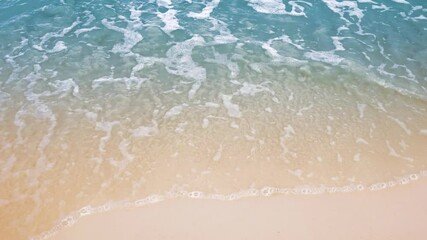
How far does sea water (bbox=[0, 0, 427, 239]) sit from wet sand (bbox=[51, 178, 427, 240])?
0.76 feet

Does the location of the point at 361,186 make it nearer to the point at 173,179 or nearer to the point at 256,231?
the point at 256,231

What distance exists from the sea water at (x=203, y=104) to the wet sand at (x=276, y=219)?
0.23 meters

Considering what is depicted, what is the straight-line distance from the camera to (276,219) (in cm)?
633

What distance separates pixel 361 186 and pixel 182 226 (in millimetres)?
3160

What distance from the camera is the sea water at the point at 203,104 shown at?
7051 millimetres

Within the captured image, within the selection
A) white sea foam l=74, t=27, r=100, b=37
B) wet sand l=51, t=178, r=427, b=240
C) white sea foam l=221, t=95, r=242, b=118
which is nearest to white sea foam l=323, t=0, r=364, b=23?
white sea foam l=221, t=95, r=242, b=118

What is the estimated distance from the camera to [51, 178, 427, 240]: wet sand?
609 centimetres

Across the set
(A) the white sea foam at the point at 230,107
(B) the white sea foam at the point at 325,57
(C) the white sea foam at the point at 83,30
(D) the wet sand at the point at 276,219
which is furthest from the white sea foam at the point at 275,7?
(D) the wet sand at the point at 276,219

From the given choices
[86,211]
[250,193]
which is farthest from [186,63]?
[86,211]

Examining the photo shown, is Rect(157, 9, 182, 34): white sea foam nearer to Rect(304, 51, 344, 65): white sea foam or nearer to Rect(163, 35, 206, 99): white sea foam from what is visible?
Rect(163, 35, 206, 99): white sea foam

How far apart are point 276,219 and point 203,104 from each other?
3761 mm

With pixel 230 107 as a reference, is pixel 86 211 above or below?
above

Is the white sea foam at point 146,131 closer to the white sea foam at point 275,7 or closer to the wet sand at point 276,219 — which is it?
the wet sand at point 276,219

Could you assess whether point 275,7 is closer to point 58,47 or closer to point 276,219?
point 58,47
